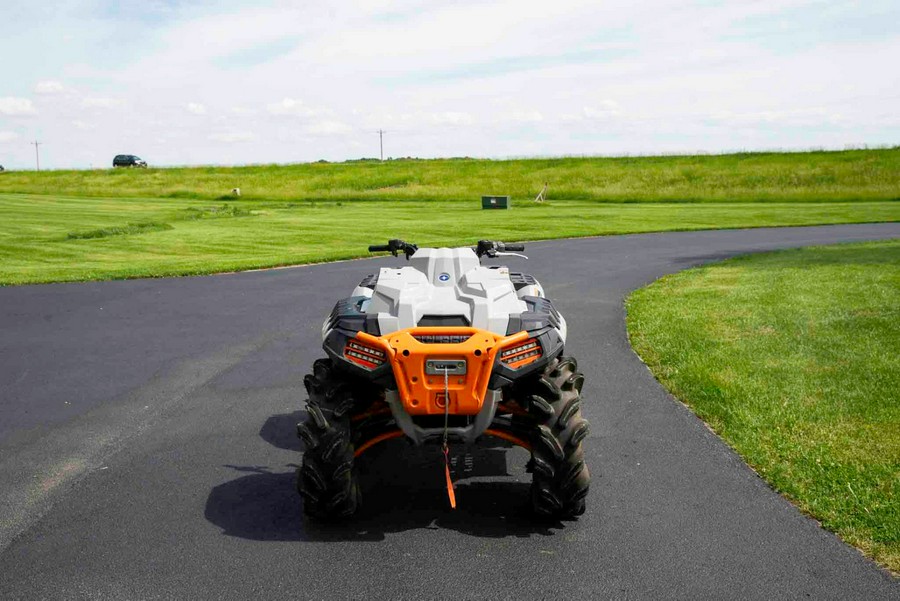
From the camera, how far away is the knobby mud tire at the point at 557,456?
5.38 meters

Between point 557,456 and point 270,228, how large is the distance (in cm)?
2767

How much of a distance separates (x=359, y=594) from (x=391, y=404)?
1302 mm

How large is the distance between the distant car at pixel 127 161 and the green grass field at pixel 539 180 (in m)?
9.07

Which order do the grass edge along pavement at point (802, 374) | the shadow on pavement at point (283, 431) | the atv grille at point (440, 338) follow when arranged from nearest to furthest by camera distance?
the atv grille at point (440, 338), the grass edge along pavement at point (802, 374), the shadow on pavement at point (283, 431)

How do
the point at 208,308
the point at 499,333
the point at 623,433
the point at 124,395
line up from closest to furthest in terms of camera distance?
the point at 499,333 < the point at 623,433 < the point at 124,395 < the point at 208,308

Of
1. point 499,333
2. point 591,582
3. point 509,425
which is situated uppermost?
point 499,333

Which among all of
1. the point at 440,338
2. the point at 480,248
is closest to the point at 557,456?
the point at 440,338

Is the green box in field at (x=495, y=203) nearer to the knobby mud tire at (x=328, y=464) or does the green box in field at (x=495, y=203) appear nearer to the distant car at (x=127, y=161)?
the knobby mud tire at (x=328, y=464)

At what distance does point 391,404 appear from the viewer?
5531mm

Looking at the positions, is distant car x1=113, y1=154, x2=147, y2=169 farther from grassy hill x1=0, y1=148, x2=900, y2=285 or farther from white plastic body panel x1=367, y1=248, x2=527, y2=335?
white plastic body panel x1=367, y1=248, x2=527, y2=335

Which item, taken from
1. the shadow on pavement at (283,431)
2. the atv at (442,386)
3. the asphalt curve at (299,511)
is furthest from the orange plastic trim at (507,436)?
the shadow on pavement at (283,431)

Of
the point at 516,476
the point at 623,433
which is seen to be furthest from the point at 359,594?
the point at 623,433

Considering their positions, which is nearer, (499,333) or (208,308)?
(499,333)

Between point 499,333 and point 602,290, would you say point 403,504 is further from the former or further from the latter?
point 602,290
